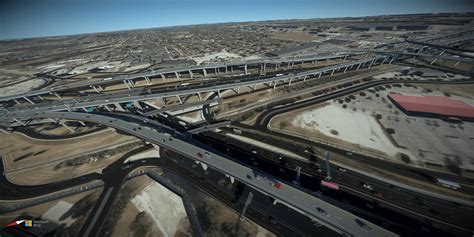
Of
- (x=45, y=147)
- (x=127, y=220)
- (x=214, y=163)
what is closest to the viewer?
(x=127, y=220)

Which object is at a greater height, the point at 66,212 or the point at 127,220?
the point at 127,220

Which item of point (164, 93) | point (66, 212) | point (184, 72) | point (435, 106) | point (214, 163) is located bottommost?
point (66, 212)

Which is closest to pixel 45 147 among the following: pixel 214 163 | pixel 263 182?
pixel 214 163

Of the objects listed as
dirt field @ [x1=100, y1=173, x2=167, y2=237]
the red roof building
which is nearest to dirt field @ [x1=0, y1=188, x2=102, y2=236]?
dirt field @ [x1=100, y1=173, x2=167, y2=237]

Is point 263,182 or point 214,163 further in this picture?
point 214,163

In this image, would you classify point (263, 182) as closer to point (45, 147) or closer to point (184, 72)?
point (45, 147)

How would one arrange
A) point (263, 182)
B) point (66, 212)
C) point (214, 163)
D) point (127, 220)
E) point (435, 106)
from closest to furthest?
point (263, 182)
point (127, 220)
point (66, 212)
point (214, 163)
point (435, 106)

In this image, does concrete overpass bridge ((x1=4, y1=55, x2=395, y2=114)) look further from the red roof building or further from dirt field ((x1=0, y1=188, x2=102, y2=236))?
dirt field ((x1=0, y1=188, x2=102, y2=236))
